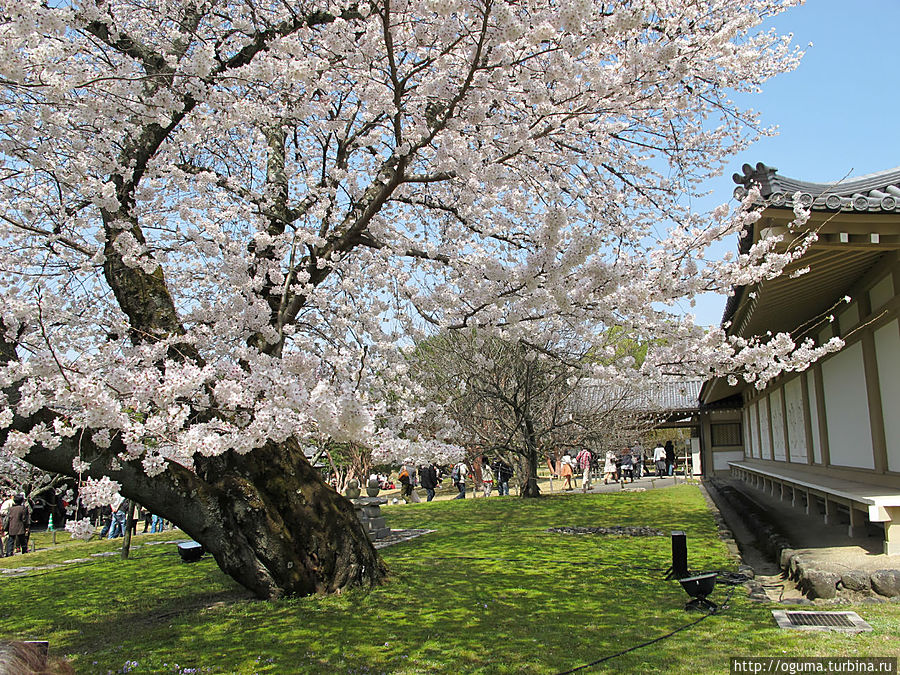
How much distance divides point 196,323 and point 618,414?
671 inches

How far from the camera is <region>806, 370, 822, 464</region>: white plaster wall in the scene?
9.80 m

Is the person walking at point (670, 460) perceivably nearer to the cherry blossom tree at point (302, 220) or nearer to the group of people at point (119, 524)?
the group of people at point (119, 524)

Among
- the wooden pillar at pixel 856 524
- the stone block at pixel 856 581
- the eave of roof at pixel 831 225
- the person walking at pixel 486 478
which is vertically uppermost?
the eave of roof at pixel 831 225

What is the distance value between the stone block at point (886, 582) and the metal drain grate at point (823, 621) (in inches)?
29.3

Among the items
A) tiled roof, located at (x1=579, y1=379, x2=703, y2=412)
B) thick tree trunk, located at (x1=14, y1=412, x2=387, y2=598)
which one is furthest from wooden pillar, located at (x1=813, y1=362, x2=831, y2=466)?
thick tree trunk, located at (x1=14, y1=412, x2=387, y2=598)

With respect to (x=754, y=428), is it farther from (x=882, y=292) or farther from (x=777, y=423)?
(x=882, y=292)

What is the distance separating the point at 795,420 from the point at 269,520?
33.2 feet

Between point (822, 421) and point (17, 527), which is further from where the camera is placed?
point (17, 527)

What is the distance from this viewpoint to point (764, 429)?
1585cm

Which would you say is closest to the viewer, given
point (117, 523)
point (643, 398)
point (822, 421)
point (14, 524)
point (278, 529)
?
point (278, 529)

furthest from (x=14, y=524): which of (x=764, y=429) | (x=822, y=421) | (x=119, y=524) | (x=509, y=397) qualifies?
(x=764, y=429)

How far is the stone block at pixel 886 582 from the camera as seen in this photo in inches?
A: 190

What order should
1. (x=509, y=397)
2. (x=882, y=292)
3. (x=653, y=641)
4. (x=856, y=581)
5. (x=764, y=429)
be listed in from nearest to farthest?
(x=653, y=641) < (x=856, y=581) < (x=882, y=292) < (x=764, y=429) < (x=509, y=397)

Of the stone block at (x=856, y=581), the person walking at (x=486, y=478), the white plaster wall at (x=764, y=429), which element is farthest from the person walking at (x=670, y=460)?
the stone block at (x=856, y=581)
